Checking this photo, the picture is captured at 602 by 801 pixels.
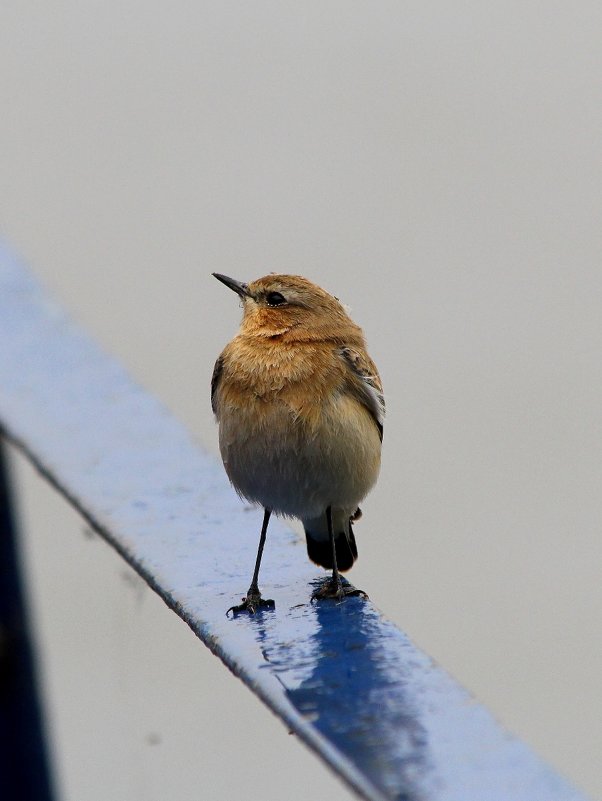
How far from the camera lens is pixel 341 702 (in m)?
2.50

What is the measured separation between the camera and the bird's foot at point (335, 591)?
124 inches

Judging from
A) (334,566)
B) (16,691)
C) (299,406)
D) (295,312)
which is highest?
(295,312)

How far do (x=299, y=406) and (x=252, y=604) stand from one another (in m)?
0.83

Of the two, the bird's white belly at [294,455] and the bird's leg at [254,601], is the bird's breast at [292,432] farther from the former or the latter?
the bird's leg at [254,601]

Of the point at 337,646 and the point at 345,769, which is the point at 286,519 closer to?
the point at 337,646

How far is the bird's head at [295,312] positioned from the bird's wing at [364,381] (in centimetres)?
Answer: 8

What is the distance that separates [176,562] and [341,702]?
35.6 inches

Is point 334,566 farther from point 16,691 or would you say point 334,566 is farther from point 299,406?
point 16,691

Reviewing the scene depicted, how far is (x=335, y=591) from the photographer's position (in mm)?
3172

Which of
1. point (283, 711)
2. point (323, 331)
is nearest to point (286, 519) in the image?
point (323, 331)

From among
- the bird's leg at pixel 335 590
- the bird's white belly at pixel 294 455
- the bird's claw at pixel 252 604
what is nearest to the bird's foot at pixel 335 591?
the bird's leg at pixel 335 590

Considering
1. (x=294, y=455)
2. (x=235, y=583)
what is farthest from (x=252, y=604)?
(x=294, y=455)

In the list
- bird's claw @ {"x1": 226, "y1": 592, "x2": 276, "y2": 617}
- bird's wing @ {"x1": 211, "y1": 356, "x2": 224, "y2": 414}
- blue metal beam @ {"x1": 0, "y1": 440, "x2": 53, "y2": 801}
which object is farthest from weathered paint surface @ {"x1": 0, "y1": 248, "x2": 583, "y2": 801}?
blue metal beam @ {"x1": 0, "y1": 440, "x2": 53, "y2": 801}

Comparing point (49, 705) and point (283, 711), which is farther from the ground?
point (283, 711)
